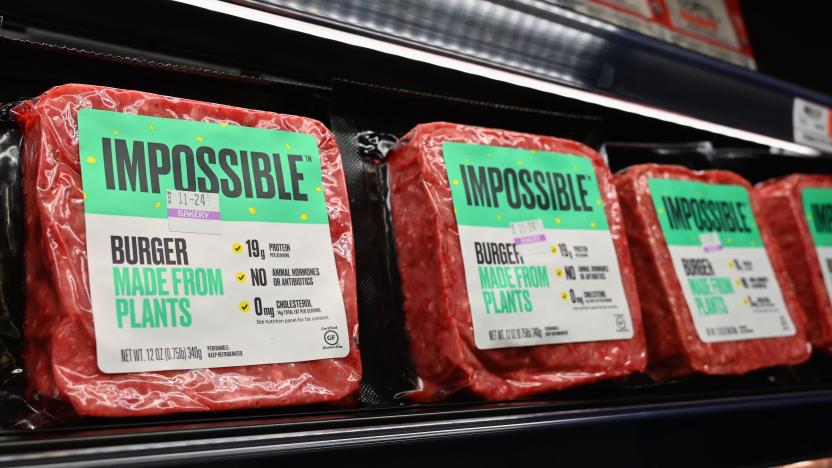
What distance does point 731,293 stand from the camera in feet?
4.45

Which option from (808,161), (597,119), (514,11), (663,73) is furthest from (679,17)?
(514,11)

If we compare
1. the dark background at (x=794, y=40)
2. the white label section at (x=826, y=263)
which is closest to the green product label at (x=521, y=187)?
the white label section at (x=826, y=263)

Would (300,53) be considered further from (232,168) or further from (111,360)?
(111,360)

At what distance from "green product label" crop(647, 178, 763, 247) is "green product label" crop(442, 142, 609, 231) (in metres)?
0.17

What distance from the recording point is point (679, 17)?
6.86 feet

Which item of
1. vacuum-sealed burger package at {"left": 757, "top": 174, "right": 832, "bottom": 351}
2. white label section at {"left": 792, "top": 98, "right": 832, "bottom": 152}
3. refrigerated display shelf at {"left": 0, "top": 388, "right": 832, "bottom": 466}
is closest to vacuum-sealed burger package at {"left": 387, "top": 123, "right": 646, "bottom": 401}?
refrigerated display shelf at {"left": 0, "top": 388, "right": 832, "bottom": 466}

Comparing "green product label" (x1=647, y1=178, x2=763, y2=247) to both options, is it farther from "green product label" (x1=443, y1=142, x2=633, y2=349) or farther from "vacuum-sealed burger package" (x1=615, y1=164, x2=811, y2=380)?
"green product label" (x1=443, y1=142, x2=633, y2=349)

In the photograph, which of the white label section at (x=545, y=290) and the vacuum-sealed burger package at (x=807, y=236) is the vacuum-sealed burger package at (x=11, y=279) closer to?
the white label section at (x=545, y=290)

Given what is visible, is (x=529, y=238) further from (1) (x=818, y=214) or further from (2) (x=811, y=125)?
(1) (x=818, y=214)

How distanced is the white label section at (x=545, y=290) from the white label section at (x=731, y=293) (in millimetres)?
175

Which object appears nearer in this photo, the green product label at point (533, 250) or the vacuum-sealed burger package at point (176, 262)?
the vacuum-sealed burger package at point (176, 262)

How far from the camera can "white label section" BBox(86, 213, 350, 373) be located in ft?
2.67

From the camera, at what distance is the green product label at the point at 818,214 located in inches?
64.6

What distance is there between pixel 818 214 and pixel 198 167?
1.42 m
